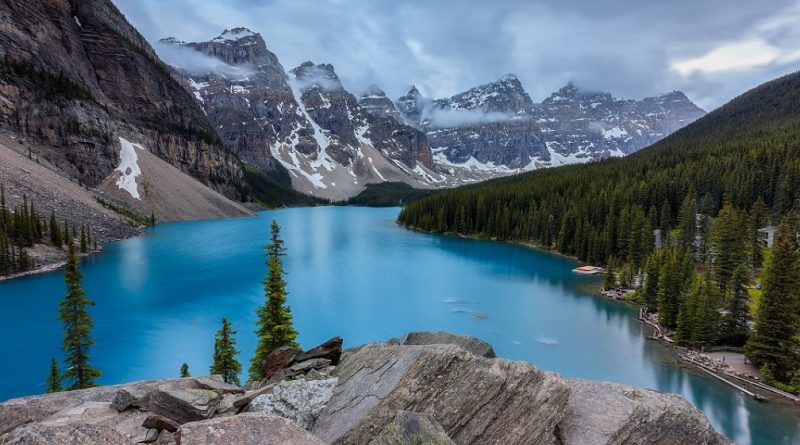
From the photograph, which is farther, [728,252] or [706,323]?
[728,252]

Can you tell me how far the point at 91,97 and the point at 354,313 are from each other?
11599cm

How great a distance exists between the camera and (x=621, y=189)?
8206cm

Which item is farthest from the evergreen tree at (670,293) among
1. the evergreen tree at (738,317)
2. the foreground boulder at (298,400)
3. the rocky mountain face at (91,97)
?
the rocky mountain face at (91,97)

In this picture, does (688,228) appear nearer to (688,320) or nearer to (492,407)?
(688,320)

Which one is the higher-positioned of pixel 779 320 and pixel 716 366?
pixel 779 320

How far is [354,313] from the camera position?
3931cm

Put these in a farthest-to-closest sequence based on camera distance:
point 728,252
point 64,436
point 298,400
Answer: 1. point 728,252
2. point 298,400
3. point 64,436

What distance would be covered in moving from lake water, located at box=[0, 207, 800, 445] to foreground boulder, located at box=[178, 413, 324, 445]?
2323 cm

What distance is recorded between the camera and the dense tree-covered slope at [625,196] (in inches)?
2650

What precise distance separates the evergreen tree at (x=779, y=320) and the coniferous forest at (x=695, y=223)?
68 mm

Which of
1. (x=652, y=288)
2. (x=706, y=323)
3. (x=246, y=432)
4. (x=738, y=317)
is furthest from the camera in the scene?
(x=652, y=288)

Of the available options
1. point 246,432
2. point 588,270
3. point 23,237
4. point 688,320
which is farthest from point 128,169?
point 246,432

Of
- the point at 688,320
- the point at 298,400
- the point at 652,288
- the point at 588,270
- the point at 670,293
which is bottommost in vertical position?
the point at 588,270

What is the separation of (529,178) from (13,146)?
12279cm
